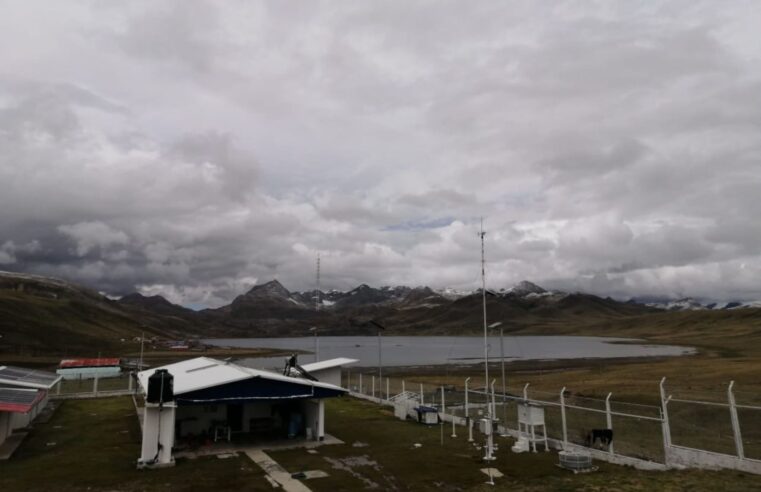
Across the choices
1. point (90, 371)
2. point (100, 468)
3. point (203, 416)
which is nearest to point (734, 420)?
point (100, 468)

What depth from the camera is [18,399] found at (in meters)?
25.7

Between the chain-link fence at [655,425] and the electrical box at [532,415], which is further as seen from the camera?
the electrical box at [532,415]

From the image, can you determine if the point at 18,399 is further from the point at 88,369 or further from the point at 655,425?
the point at 88,369

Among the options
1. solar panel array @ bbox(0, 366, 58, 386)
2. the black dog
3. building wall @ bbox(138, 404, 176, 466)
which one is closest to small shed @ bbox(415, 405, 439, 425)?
the black dog

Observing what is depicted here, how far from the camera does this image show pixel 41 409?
36.6 metres

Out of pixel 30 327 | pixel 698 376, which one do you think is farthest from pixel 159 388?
pixel 30 327

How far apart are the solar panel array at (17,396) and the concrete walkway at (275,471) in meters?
11.0

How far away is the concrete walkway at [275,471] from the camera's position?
1912 centimetres

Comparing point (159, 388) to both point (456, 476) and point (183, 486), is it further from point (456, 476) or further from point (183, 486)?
point (456, 476)

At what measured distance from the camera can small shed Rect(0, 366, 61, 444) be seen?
24.0 m

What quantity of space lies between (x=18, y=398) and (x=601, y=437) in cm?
2800

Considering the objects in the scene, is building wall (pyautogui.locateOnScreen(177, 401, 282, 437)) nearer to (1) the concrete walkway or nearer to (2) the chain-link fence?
(1) the concrete walkway

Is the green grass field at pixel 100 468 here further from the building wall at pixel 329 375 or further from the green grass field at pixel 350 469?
the building wall at pixel 329 375

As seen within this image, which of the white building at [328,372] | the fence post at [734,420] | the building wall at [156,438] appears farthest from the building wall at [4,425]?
the fence post at [734,420]
